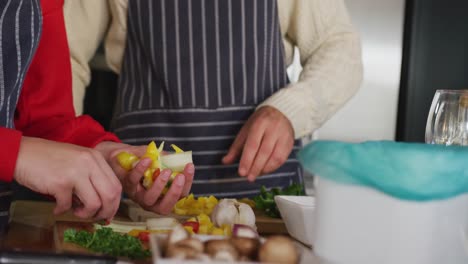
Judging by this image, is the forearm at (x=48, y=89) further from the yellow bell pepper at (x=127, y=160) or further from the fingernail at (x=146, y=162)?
the fingernail at (x=146, y=162)

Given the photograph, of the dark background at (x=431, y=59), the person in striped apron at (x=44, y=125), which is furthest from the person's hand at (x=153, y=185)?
the dark background at (x=431, y=59)

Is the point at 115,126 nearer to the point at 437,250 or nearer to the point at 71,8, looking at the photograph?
the point at 71,8

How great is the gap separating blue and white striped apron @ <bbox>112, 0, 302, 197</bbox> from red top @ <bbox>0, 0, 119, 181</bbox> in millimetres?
406

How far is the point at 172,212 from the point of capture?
4.55 ft

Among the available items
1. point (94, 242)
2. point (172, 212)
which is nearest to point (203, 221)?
point (94, 242)

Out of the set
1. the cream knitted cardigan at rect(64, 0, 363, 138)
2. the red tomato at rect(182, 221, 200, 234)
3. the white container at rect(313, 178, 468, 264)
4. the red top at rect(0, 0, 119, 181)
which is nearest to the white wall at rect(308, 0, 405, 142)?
the cream knitted cardigan at rect(64, 0, 363, 138)

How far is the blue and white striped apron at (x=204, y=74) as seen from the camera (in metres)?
1.96

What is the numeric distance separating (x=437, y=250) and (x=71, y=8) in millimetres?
1405

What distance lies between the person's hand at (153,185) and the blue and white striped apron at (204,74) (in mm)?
562

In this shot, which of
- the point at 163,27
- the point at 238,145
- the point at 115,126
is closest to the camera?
the point at 238,145

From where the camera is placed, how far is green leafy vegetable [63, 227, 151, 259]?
968 mm

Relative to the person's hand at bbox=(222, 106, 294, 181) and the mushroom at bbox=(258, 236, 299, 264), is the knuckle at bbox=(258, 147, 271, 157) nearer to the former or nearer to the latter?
the person's hand at bbox=(222, 106, 294, 181)

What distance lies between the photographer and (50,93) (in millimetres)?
1561

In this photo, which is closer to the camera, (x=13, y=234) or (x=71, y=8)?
(x=13, y=234)
